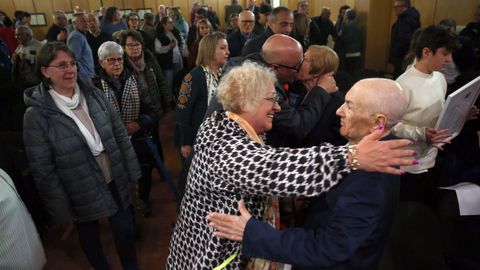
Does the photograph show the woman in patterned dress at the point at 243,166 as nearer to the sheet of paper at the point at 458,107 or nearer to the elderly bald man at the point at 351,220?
the elderly bald man at the point at 351,220

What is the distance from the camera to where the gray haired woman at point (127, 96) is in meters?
2.57

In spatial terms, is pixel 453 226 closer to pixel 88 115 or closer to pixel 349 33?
pixel 88 115

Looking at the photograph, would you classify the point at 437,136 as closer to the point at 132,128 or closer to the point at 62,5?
the point at 132,128

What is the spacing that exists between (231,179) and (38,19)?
13.1m

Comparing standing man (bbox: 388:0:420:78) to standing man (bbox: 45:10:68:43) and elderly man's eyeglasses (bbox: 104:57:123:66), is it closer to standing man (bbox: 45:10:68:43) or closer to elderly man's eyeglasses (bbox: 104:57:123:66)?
elderly man's eyeglasses (bbox: 104:57:123:66)

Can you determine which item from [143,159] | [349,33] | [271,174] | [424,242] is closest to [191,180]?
[271,174]

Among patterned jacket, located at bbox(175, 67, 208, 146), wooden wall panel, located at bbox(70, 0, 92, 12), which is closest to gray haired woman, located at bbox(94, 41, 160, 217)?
patterned jacket, located at bbox(175, 67, 208, 146)

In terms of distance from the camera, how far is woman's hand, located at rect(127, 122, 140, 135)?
108 inches

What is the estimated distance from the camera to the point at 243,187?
3.65ft

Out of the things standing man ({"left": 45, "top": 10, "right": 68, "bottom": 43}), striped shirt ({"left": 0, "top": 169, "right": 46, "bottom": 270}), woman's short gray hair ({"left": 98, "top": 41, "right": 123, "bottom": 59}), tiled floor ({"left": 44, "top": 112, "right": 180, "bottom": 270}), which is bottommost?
tiled floor ({"left": 44, "top": 112, "right": 180, "bottom": 270})

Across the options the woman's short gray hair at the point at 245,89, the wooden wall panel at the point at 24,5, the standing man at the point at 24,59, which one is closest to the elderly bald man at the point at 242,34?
the standing man at the point at 24,59

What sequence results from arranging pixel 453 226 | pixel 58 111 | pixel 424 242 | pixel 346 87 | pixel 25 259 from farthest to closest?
1. pixel 346 87
2. pixel 424 242
3. pixel 453 226
4. pixel 58 111
5. pixel 25 259

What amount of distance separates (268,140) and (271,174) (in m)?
0.90

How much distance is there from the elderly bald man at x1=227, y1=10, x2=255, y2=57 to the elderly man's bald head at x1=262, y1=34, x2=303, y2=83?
233 centimetres
